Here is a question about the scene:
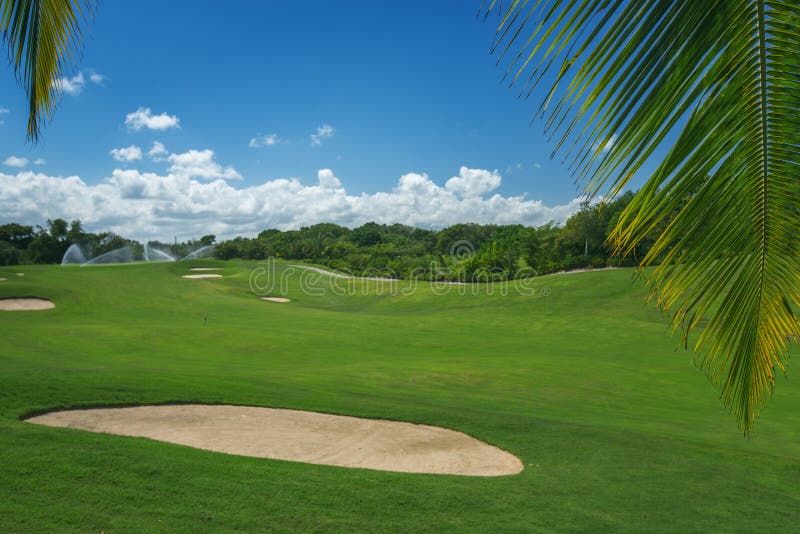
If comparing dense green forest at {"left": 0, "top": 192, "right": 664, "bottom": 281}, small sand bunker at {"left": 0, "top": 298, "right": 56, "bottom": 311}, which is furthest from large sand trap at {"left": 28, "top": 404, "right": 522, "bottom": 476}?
small sand bunker at {"left": 0, "top": 298, "right": 56, "bottom": 311}

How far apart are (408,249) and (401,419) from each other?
81471mm

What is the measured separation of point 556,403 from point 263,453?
28.8ft

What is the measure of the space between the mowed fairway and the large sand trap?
1.67ft

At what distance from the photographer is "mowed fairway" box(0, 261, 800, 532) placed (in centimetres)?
576

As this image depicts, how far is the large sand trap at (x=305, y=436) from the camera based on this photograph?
903 cm

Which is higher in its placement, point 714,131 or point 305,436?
point 714,131

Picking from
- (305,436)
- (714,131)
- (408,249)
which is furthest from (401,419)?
(408,249)

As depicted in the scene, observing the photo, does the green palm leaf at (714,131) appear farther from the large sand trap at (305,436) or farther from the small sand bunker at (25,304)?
the small sand bunker at (25,304)

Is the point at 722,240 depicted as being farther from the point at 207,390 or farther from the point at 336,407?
the point at 207,390

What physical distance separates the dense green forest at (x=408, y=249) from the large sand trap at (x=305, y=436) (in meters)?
22.4

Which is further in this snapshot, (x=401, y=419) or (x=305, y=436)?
(x=401, y=419)

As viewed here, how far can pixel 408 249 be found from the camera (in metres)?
92.6

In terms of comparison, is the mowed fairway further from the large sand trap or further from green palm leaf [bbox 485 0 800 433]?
green palm leaf [bbox 485 0 800 433]

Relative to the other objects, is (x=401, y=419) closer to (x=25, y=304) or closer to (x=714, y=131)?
(x=714, y=131)
